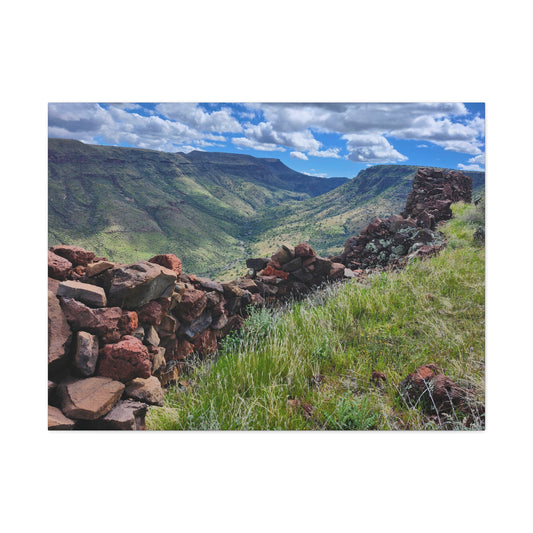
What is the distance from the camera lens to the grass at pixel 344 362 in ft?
9.26

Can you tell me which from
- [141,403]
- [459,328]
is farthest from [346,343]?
[141,403]

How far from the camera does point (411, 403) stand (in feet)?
9.11

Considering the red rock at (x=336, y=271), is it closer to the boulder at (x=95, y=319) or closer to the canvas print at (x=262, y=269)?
the canvas print at (x=262, y=269)

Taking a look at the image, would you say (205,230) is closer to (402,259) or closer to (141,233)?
(141,233)

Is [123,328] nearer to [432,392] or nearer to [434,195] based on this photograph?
[432,392]

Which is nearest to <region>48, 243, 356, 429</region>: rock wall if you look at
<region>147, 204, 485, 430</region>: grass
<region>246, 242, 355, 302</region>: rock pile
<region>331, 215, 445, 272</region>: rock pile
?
<region>147, 204, 485, 430</region>: grass

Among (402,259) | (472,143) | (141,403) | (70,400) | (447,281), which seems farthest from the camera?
(402,259)

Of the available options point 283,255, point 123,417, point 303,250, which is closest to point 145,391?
point 123,417

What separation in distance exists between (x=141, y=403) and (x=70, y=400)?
52 cm

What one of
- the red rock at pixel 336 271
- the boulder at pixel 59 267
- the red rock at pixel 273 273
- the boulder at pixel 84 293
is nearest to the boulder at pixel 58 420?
the boulder at pixel 84 293

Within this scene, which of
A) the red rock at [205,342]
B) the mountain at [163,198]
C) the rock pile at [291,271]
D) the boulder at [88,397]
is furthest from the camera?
the rock pile at [291,271]

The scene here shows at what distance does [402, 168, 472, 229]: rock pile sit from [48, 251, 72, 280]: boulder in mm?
5285

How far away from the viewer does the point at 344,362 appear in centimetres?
320

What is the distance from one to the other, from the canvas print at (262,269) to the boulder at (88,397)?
0.05 feet
